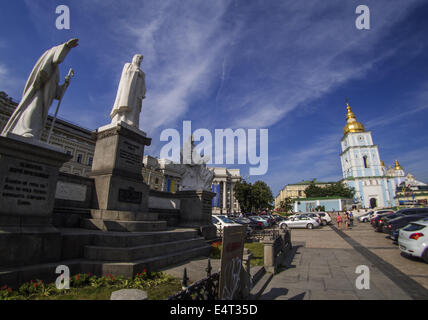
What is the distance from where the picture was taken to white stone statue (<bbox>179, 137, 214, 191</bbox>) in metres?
12.2

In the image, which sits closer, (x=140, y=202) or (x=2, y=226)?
(x=2, y=226)

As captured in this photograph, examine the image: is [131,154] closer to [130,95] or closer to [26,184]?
[130,95]

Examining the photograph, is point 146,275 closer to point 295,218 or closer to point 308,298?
point 308,298

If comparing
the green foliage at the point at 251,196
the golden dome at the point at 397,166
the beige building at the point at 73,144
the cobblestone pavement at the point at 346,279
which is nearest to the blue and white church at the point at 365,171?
the golden dome at the point at 397,166

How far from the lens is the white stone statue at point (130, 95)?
9086 mm

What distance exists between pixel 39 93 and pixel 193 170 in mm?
7589

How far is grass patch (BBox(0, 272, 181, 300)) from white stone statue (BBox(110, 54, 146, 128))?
585 centimetres

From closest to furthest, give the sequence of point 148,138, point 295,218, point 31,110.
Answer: point 31,110 < point 148,138 < point 295,218

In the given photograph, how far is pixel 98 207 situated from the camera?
24.2 feet

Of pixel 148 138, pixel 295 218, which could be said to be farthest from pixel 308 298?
pixel 295 218

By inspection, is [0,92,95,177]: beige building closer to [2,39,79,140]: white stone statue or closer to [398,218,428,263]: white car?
[2,39,79,140]: white stone statue

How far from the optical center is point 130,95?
9258 mm

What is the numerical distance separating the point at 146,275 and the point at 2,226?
2936mm
